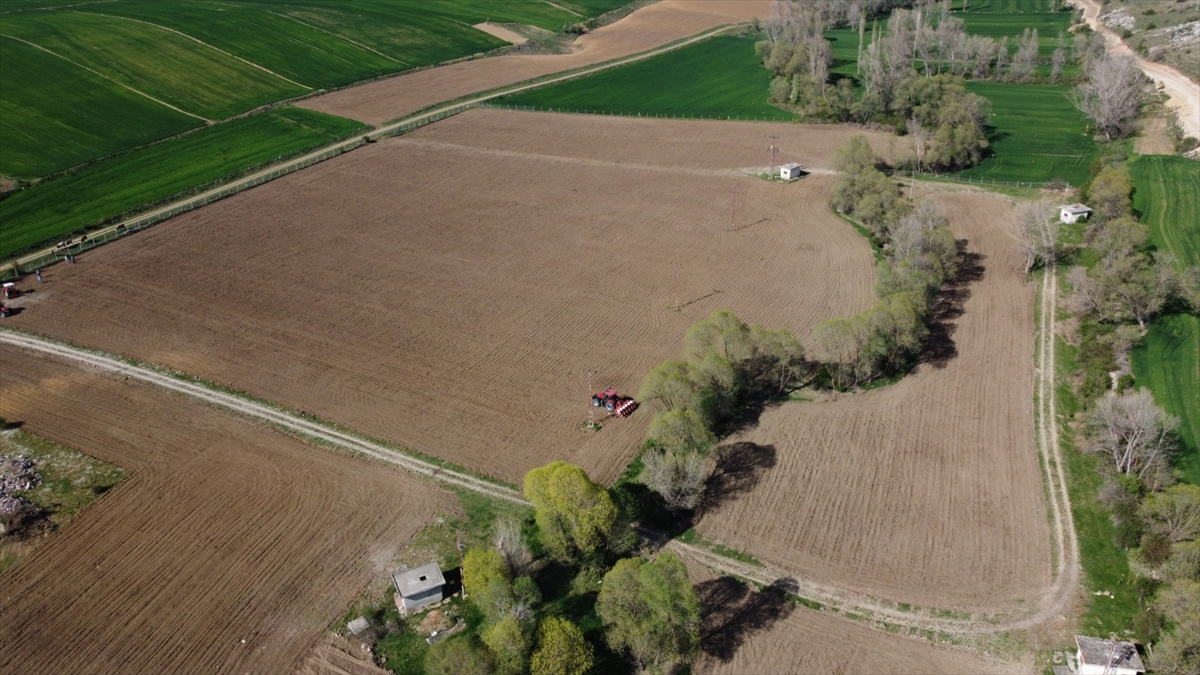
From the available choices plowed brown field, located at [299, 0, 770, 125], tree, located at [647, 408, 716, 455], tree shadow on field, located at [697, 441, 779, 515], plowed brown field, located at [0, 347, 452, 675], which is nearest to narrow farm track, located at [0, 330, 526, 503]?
plowed brown field, located at [0, 347, 452, 675]

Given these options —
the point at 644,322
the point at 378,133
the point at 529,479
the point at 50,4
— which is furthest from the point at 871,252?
the point at 50,4

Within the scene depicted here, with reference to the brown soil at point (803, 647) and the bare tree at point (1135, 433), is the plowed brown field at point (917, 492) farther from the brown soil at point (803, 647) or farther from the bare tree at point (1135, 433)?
the bare tree at point (1135, 433)

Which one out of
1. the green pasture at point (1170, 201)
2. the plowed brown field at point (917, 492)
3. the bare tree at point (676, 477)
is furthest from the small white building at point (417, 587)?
the green pasture at point (1170, 201)

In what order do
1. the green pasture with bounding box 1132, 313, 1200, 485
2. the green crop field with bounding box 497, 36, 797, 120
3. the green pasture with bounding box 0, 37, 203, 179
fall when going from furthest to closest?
the green crop field with bounding box 497, 36, 797, 120 → the green pasture with bounding box 0, 37, 203, 179 → the green pasture with bounding box 1132, 313, 1200, 485

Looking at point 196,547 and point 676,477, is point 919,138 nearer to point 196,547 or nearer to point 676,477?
point 676,477

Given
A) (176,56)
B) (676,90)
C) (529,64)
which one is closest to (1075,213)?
(676,90)

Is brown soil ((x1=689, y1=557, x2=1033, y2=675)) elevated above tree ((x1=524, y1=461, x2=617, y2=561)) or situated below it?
below

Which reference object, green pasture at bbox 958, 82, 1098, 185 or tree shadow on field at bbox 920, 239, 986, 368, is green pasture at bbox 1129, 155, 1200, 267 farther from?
tree shadow on field at bbox 920, 239, 986, 368
